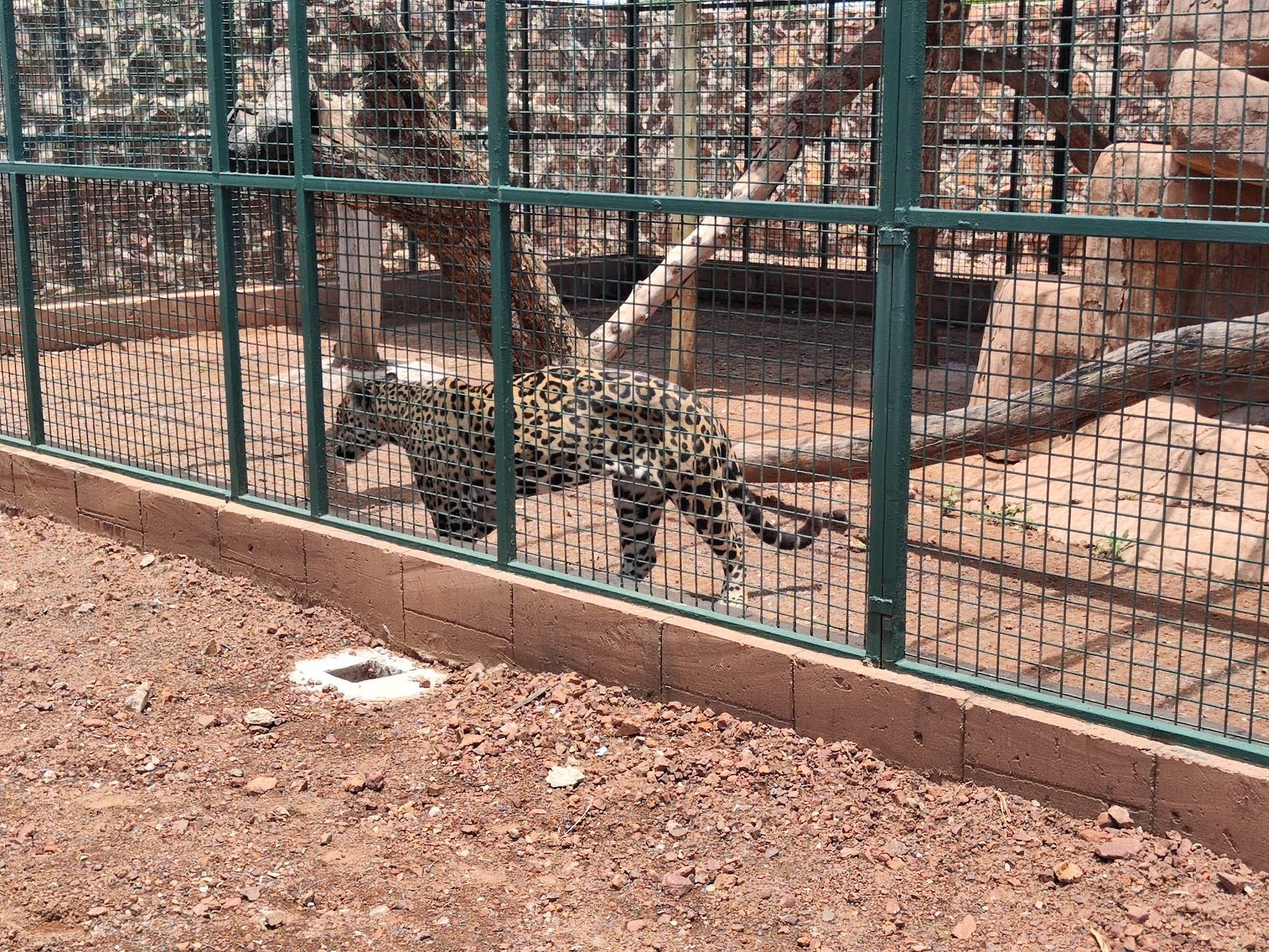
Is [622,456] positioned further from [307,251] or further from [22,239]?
[22,239]

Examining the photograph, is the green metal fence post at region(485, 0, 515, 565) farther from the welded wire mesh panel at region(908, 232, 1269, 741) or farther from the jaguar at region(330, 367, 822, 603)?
the welded wire mesh panel at region(908, 232, 1269, 741)

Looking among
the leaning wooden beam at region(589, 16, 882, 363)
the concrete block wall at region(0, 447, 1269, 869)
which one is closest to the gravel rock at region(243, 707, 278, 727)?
the concrete block wall at region(0, 447, 1269, 869)

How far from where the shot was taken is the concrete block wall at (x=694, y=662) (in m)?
3.77

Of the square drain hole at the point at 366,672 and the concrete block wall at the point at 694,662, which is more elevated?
the concrete block wall at the point at 694,662

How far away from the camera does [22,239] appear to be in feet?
24.5

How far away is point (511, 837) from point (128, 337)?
4696 mm

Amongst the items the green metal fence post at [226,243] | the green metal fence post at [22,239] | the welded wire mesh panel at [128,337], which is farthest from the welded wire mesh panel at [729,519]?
the green metal fence post at [22,239]

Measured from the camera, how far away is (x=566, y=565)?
534 centimetres

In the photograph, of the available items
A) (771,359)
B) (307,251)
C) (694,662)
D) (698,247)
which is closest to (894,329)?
(771,359)

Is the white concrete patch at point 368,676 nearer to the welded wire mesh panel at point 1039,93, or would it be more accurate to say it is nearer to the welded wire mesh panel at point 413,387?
the welded wire mesh panel at point 413,387

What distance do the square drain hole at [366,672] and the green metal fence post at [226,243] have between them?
125 centimetres

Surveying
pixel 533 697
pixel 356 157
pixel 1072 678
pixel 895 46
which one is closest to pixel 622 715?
pixel 533 697

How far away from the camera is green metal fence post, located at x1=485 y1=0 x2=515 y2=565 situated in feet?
16.4

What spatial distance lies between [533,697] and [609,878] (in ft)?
3.96
